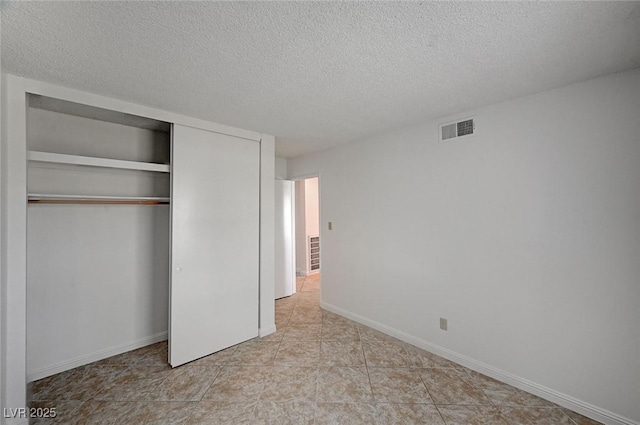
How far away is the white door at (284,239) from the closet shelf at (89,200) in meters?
1.93

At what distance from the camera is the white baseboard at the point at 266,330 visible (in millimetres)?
3068

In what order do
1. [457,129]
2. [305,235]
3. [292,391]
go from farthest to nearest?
[305,235], [457,129], [292,391]

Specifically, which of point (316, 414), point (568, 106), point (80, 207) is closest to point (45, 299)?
point (80, 207)

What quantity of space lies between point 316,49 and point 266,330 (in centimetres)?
295

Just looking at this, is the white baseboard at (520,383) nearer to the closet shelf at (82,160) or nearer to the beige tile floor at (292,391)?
the beige tile floor at (292,391)

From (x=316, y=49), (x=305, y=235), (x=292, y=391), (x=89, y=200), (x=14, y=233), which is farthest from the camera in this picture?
(x=305, y=235)

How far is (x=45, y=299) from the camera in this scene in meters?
2.32

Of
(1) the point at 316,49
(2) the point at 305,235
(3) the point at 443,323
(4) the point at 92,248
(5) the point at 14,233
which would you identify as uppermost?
(1) the point at 316,49

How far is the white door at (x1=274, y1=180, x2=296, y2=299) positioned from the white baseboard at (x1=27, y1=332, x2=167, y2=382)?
6.11 feet

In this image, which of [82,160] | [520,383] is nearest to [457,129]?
[520,383]

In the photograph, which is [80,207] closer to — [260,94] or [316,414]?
[260,94]

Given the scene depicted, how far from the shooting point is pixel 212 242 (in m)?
2.72

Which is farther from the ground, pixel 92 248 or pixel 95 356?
pixel 92 248

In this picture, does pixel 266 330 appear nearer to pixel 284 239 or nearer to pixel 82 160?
pixel 284 239
